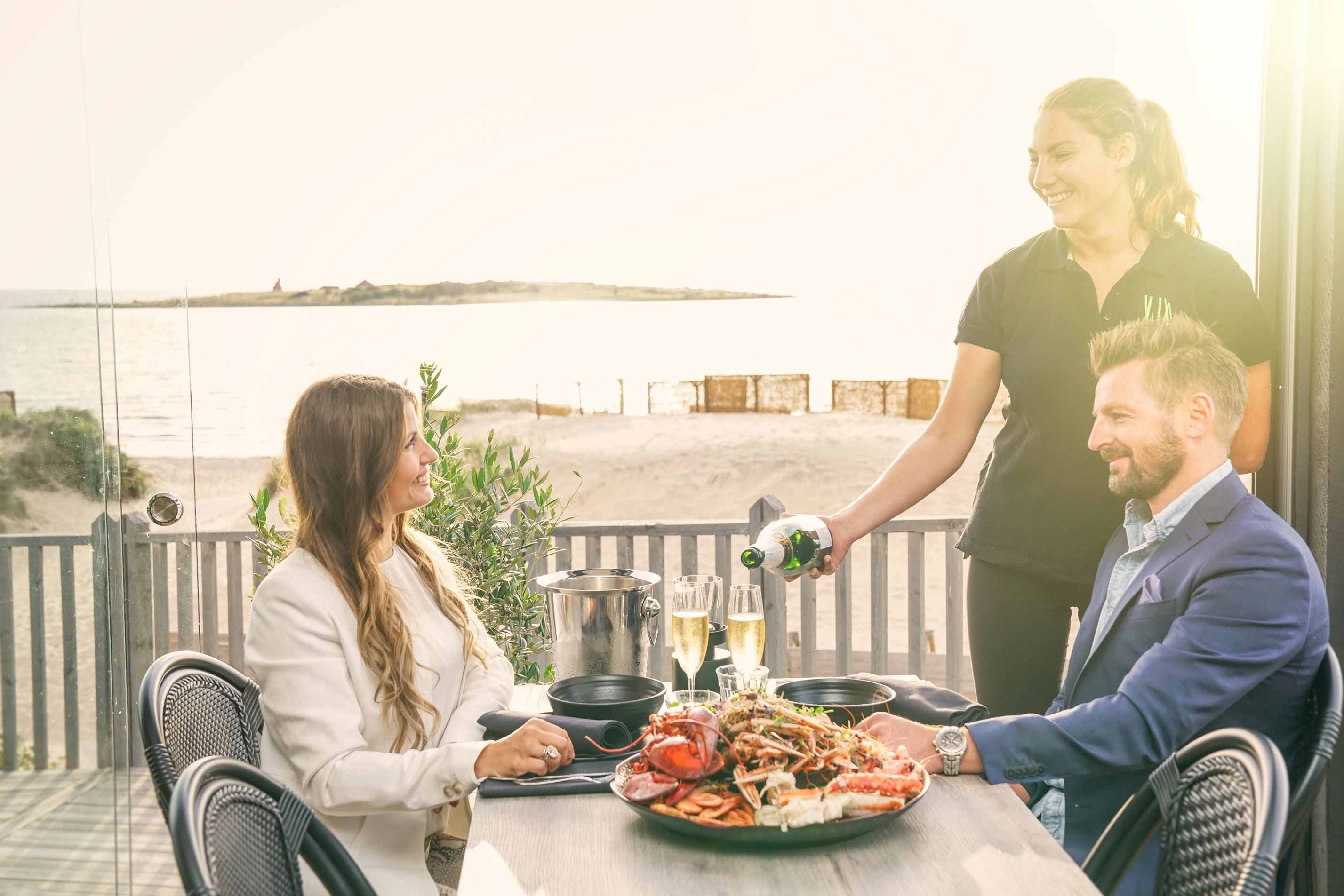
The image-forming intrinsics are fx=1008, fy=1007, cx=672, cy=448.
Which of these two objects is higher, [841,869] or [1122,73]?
[1122,73]

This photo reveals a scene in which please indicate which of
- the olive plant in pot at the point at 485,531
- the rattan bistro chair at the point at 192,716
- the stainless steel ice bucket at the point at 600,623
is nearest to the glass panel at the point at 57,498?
the olive plant in pot at the point at 485,531

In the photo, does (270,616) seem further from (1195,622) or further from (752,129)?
(752,129)

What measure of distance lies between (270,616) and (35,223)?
1.23 meters

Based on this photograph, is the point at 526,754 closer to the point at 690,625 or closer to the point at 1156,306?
the point at 690,625

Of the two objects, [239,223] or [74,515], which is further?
[239,223]

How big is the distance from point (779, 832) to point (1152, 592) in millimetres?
709

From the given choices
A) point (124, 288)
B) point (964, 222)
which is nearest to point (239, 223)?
point (124, 288)

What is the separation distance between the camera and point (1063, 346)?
1.92 metres

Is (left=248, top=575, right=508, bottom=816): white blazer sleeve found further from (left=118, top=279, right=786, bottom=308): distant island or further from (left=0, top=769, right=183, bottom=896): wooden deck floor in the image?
(left=118, top=279, right=786, bottom=308): distant island

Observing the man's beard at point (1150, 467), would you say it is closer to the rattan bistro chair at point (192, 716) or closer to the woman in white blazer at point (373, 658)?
the woman in white blazer at point (373, 658)

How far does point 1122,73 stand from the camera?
9.00 feet

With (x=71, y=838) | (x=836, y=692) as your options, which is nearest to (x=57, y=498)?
(x=71, y=838)

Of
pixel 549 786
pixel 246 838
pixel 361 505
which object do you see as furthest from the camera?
pixel 361 505

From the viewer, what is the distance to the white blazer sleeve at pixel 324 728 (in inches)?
52.4
